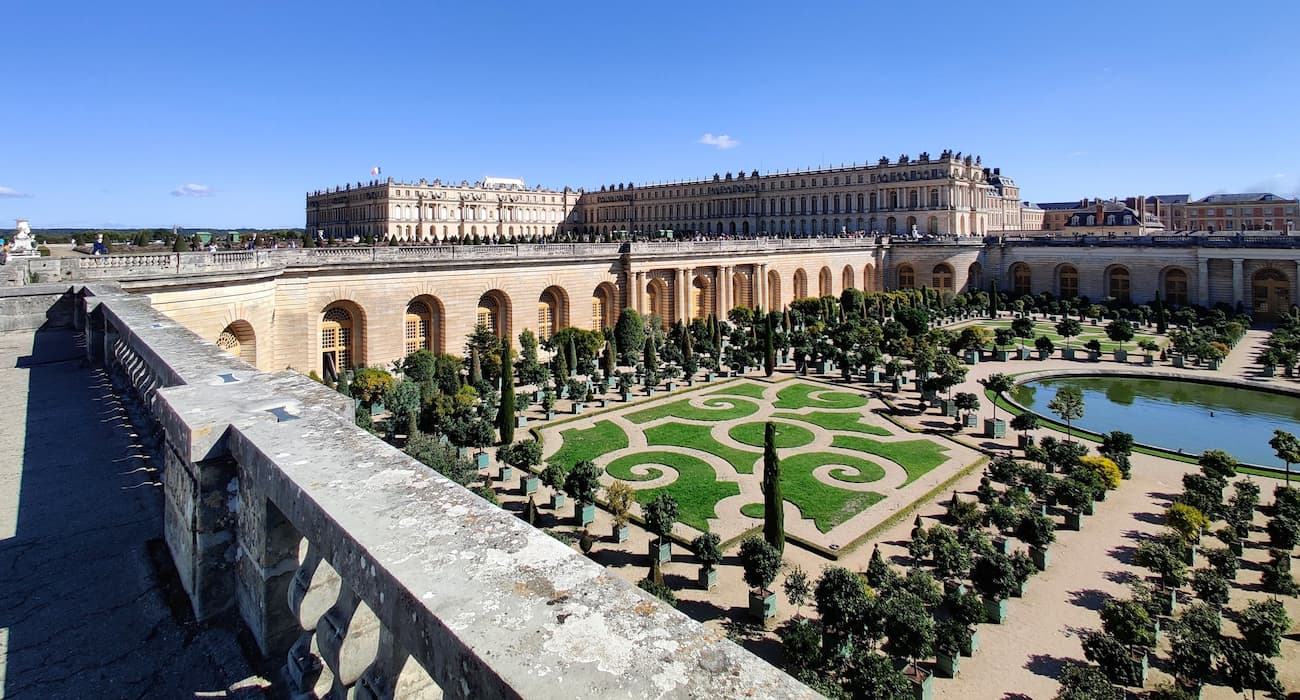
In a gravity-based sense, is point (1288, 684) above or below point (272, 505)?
below

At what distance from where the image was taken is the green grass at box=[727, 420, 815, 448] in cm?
2320

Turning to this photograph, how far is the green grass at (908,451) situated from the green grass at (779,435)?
103 centimetres

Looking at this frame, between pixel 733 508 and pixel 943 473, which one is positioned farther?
pixel 943 473

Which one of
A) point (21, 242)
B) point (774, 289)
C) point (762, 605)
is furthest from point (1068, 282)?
point (21, 242)

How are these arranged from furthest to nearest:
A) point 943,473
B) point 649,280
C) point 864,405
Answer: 1. point 649,280
2. point 864,405
3. point 943,473

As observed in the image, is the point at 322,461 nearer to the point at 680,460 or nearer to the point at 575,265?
the point at 680,460

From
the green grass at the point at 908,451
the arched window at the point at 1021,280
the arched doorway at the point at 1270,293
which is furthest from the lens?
the arched window at the point at 1021,280

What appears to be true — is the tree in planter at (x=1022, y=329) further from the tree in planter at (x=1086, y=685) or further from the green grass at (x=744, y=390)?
the tree in planter at (x=1086, y=685)

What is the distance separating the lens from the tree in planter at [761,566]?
13.0 meters

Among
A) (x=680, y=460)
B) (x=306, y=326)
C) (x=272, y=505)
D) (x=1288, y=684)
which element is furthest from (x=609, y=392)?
(x=272, y=505)

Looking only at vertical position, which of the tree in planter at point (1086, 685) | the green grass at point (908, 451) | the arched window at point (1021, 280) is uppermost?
the arched window at point (1021, 280)

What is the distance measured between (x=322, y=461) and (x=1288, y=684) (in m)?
14.0

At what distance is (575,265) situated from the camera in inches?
1534

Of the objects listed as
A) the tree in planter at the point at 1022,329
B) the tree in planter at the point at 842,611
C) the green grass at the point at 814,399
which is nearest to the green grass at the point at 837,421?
the green grass at the point at 814,399
